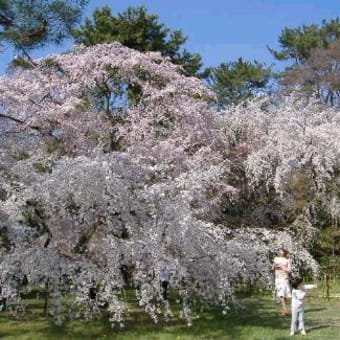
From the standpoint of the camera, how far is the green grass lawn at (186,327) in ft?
Result: 32.0

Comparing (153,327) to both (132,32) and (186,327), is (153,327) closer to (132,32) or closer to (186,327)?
(186,327)

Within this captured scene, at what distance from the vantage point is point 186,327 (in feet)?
34.0

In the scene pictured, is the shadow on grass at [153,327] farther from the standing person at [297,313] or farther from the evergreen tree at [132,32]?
the evergreen tree at [132,32]

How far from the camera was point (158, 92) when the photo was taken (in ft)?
48.0

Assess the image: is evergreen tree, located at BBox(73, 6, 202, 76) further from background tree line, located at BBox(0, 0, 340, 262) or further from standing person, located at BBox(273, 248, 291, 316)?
standing person, located at BBox(273, 248, 291, 316)

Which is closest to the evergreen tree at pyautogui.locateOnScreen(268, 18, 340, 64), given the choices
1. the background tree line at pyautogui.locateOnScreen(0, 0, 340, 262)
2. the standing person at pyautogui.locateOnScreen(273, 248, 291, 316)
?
the background tree line at pyautogui.locateOnScreen(0, 0, 340, 262)

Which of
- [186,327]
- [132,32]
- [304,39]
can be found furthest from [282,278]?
[304,39]

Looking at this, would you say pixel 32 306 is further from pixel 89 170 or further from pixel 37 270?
pixel 89 170

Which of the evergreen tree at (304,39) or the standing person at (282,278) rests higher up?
the evergreen tree at (304,39)

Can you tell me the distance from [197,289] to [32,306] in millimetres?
5164

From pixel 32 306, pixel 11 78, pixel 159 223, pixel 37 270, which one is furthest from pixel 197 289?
pixel 11 78

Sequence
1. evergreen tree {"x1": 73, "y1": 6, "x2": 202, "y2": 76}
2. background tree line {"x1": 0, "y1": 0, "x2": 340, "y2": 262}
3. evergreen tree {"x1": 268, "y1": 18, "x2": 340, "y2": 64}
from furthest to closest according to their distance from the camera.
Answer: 1. evergreen tree {"x1": 268, "y1": 18, "x2": 340, "y2": 64}
2. evergreen tree {"x1": 73, "y1": 6, "x2": 202, "y2": 76}
3. background tree line {"x1": 0, "y1": 0, "x2": 340, "y2": 262}

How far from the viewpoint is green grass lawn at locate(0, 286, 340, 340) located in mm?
9750

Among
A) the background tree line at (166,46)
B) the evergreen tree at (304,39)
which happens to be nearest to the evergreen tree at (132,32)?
the background tree line at (166,46)
